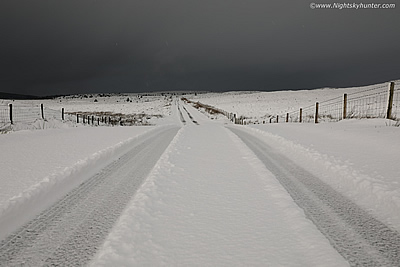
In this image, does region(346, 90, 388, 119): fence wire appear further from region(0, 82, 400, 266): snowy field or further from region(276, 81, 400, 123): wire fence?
region(0, 82, 400, 266): snowy field

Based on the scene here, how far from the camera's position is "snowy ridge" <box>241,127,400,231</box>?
3090 millimetres

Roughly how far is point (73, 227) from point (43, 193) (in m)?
1.34

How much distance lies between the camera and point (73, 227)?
109 inches

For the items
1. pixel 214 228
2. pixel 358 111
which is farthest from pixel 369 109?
pixel 214 228

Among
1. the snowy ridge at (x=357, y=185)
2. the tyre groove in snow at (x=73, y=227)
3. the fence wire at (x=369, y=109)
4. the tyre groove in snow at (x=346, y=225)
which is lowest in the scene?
the tyre groove in snow at (x=73, y=227)

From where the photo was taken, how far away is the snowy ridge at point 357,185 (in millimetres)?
3090

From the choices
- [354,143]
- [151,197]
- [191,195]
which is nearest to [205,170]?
[191,195]

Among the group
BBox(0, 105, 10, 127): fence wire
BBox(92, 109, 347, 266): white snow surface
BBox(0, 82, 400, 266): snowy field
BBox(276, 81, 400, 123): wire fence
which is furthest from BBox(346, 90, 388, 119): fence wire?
BBox(0, 105, 10, 127): fence wire

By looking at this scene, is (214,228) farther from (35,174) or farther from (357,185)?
(35,174)

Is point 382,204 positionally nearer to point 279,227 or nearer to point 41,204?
point 279,227

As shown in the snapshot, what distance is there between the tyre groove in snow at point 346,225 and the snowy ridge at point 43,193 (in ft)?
11.9

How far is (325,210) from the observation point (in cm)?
315

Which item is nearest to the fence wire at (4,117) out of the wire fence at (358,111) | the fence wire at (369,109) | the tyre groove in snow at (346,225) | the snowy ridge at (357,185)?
the snowy ridge at (357,185)

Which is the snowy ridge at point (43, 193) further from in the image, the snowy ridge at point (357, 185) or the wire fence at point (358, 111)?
the wire fence at point (358, 111)
